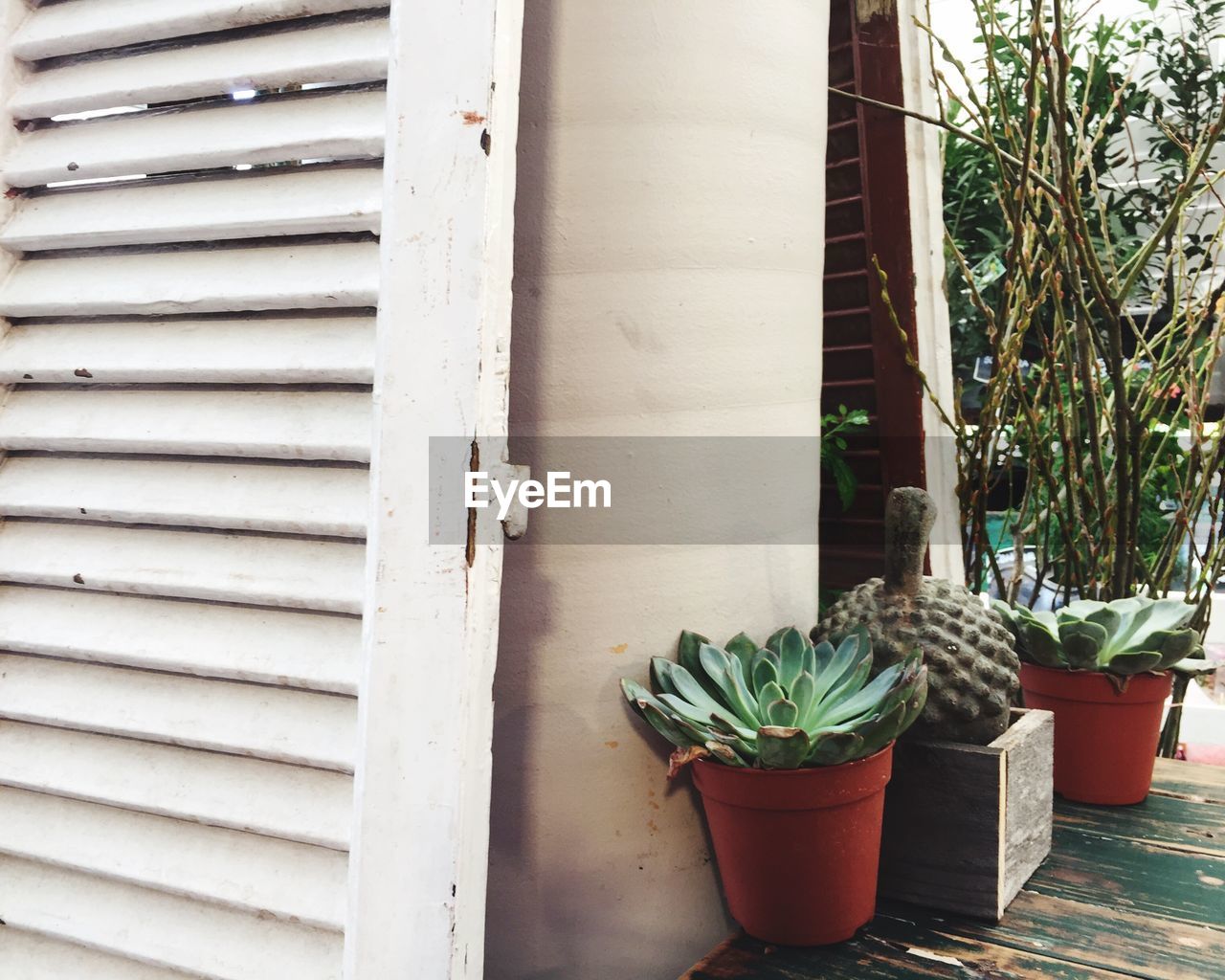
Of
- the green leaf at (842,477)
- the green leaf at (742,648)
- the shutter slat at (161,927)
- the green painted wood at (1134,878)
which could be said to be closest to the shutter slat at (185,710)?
the shutter slat at (161,927)

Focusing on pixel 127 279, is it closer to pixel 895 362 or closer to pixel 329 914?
pixel 329 914

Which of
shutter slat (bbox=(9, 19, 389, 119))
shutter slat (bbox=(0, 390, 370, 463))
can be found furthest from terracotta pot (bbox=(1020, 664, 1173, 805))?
shutter slat (bbox=(9, 19, 389, 119))

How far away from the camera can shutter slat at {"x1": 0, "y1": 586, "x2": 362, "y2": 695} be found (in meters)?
0.70

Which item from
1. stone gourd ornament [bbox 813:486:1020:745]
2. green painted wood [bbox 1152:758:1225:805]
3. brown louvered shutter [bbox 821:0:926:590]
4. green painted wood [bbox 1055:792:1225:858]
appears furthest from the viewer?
brown louvered shutter [bbox 821:0:926:590]

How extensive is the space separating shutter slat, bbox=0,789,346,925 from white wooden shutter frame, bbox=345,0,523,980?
0.18 ft

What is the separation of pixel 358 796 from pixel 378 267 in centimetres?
38

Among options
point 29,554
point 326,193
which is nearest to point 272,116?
point 326,193

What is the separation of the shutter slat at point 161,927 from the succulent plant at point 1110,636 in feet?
2.50

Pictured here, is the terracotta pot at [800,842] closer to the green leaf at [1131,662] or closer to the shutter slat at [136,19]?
the green leaf at [1131,662]

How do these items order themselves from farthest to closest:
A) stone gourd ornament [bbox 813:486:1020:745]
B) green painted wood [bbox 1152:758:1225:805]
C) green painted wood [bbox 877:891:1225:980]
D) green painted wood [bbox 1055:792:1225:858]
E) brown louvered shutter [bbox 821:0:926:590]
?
brown louvered shutter [bbox 821:0:926:590]
green painted wood [bbox 1152:758:1225:805]
green painted wood [bbox 1055:792:1225:858]
stone gourd ornament [bbox 813:486:1020:745]
green painted wood [bbox 877:891:1225:980]

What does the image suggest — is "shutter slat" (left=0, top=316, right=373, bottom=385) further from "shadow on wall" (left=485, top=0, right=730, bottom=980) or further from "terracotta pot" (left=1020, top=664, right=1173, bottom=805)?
"terracotta pot" (left=1020, top=664, right=1173, bottom=805)

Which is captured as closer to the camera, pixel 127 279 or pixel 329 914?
pixel 329 914

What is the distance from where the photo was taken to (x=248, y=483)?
0.73 meters

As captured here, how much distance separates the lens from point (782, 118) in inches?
35.4
